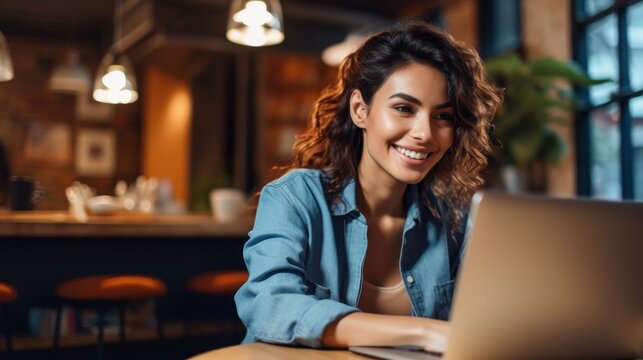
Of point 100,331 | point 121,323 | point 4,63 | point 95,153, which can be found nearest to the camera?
point 100,331

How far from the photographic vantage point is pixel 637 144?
4332 millimetres

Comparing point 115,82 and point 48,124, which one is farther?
point 48,124

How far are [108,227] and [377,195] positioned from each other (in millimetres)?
2077

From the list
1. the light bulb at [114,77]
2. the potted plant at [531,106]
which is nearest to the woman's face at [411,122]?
the light bulb at [114,77]

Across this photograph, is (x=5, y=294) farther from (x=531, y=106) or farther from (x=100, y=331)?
(x=531, y=106)

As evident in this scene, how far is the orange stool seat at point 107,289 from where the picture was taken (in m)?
2.96

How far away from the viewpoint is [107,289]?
2980mm

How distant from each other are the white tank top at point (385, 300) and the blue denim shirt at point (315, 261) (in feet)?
0.06

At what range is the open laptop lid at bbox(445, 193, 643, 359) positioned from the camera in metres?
0.83

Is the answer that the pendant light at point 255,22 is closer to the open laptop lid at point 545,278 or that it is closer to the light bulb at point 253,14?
the light bulb at point 253,14

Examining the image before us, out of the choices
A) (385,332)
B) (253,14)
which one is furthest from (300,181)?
(253,14)

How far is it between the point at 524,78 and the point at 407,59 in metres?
3.39

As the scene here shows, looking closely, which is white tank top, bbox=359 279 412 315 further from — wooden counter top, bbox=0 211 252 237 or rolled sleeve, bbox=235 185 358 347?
wooden counter top, bbox=0 211 252 237

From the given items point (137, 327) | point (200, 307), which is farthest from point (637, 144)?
point (137, 327)
